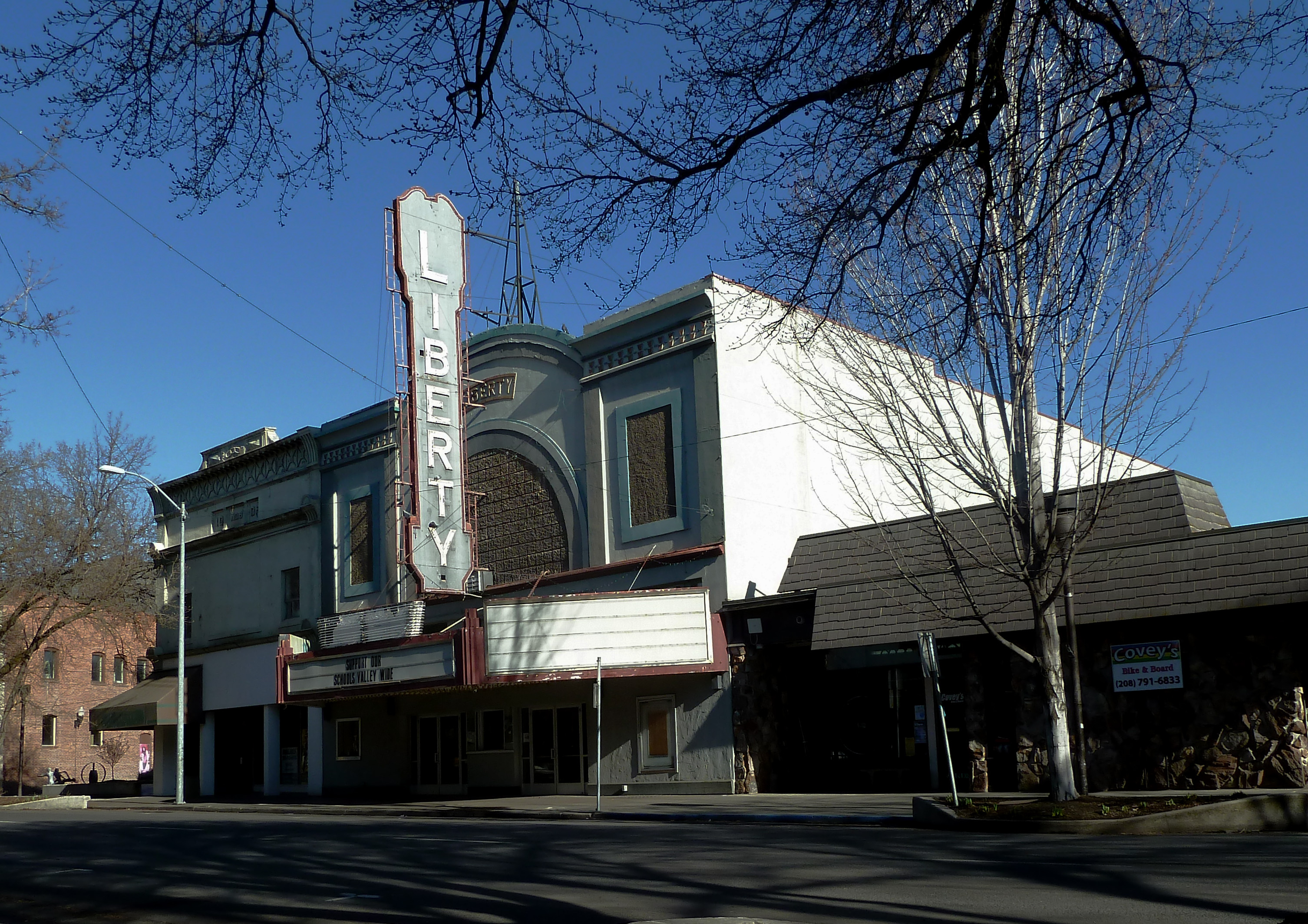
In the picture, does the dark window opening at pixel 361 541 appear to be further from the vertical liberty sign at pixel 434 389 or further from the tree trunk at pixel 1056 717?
the tree trunk at pixel 1056 717

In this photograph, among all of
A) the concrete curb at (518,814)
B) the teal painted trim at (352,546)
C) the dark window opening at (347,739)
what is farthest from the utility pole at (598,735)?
the dark window opening at (347,739)

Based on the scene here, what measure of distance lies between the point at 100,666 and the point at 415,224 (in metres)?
43.3

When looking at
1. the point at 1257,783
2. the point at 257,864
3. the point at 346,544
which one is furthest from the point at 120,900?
the point at 346,544

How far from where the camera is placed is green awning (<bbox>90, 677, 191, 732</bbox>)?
36000 mm

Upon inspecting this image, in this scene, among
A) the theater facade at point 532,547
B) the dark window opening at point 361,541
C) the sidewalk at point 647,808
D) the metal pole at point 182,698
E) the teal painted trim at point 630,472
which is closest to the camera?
the sidewalk at point 647,808

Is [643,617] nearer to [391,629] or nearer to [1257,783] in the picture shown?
[391,629]

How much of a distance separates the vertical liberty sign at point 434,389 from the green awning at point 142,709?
13680 millimetres

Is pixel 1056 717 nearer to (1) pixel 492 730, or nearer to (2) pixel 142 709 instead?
(1) pixel 492 730

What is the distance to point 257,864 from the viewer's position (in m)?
13.0

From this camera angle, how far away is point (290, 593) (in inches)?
1372

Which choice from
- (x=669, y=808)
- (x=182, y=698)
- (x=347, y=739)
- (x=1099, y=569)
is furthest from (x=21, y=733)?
(x=1099, y=569)

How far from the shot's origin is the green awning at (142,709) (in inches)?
1417

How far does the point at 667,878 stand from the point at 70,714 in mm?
57541

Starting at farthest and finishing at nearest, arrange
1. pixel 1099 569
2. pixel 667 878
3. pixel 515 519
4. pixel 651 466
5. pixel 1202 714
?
pixel 515 519 < pixel 651 466 < pixel 1099 569 < pixel 1202 714 < pixel 667 878
